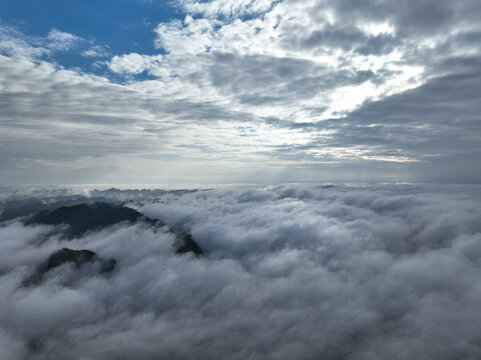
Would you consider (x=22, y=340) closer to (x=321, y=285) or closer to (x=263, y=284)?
(x=263, y=284)

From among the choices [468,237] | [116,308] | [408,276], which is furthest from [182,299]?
[468,237]

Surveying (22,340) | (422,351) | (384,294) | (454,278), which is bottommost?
(22,340)

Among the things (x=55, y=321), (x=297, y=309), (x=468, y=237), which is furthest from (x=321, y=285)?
(x=55, y=321)

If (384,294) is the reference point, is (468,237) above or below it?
above

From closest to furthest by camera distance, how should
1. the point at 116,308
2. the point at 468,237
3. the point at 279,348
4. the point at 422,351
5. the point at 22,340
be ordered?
1. the point at 422,351
2. the point at 279,348
3. the point at 22,340
4. the point at 116,308
5. the point at 468,237

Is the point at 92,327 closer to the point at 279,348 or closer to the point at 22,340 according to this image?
the point at 22,340

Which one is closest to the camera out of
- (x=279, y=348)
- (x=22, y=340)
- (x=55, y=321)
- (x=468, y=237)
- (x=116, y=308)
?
(x=279, y=348)

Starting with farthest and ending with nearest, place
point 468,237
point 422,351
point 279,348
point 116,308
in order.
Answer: point 468,237, point 116,308, point 279,348, point 422,351

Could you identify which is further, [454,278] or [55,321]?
[55,321]

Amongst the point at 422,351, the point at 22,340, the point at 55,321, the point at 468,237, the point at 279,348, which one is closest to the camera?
the point at 422,351

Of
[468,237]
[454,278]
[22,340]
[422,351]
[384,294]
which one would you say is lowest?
[22,340]
